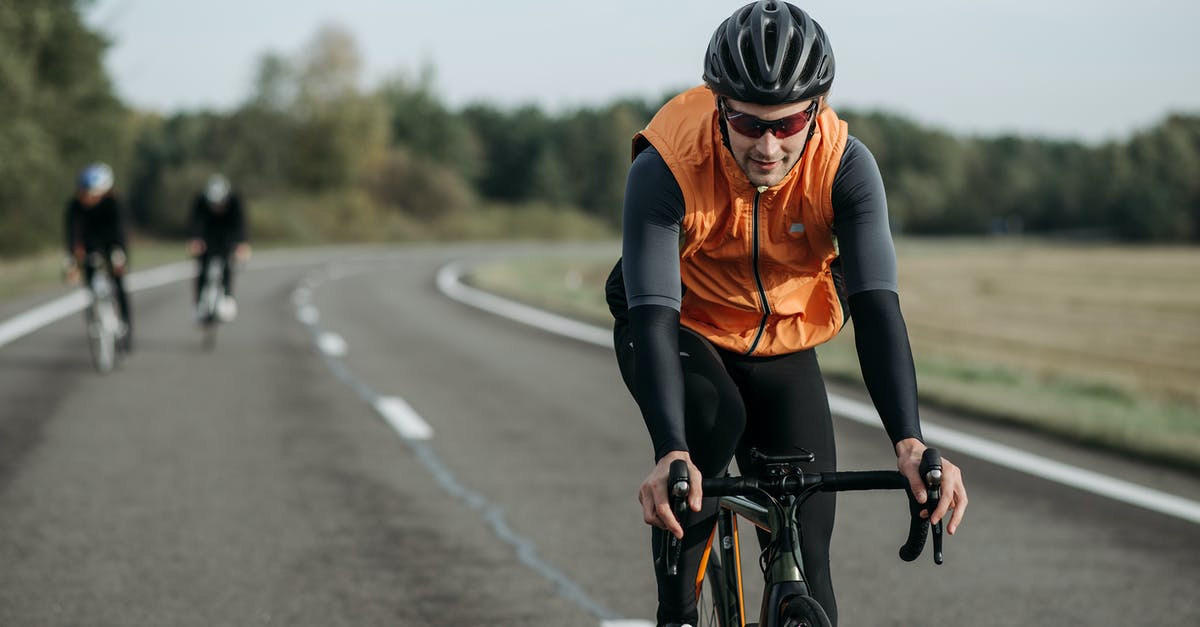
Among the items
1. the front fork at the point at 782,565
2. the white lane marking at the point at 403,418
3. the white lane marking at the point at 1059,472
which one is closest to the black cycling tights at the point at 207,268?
the white lane marking at the point at 403,418

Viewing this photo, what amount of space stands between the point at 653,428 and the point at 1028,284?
Answer: 35.7m

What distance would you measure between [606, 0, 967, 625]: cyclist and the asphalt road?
1.74 m

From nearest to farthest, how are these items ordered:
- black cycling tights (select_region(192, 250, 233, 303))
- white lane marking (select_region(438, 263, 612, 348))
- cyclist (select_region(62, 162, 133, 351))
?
cyclist (select_region(62, 162, 133, 351)) < black cycling tights (select_region(192, 250, 233, 303)) < white lane marking (select_region(438, 263, 612, 348))

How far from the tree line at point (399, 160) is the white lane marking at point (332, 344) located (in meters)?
18.8

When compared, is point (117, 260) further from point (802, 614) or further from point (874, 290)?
point (802, 614)

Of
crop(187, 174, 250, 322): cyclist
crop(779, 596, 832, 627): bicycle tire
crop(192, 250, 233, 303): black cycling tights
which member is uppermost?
crop(779, 596, 832, 627): bicycle tire

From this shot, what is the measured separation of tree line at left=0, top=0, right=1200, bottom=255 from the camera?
123 feet

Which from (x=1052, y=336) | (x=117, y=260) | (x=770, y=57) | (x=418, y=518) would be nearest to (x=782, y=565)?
(x=770, y=57)

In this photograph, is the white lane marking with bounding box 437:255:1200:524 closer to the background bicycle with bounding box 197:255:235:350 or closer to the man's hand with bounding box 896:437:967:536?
the man's hand with bounding box 896:437:967:536

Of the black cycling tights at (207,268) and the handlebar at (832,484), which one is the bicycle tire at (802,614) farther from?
the black cycling tights at (207,268)

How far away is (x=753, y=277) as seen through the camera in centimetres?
290

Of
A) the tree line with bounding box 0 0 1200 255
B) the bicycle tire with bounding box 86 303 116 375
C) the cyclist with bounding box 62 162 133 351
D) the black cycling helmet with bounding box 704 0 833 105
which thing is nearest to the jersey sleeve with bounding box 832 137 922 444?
the black cycling helmet with bounding box 704 0 833 105

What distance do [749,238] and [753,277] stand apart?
0.11 m

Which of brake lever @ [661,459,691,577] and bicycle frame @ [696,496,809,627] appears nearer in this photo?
brake lever @ [661,459,691,577]
